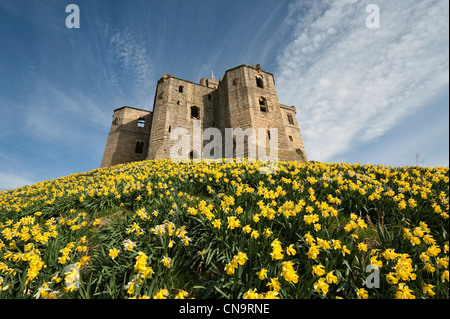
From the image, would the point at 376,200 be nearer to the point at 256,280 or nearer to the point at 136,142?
the point at 256,280

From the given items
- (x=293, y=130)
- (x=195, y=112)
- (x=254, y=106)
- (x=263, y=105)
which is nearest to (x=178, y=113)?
(x=195, y=112)

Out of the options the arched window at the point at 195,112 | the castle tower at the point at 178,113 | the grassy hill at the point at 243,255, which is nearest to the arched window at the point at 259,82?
the castle tower at the point at 178,113

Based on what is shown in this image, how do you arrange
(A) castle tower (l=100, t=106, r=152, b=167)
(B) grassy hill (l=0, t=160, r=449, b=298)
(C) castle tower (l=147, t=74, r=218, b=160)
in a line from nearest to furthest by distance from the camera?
(B) grassy hill (l=0, t=160, r=449, b=298)
(C) castle tower (l=147, t=74, r=218, b=160)
(A) castle tower (l=100, t=106, r=152, b=167)

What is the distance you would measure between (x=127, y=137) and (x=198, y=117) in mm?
10040

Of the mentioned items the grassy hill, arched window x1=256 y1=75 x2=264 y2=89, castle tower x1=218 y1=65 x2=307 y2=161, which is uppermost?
arched window x1=256 y1=75 x2=264 y2=89

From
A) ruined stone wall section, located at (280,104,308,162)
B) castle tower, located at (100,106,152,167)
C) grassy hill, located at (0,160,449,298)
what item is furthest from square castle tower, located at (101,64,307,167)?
grassy hill, located at (0,160,449,298)

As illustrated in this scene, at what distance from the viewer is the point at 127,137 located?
2262 cm

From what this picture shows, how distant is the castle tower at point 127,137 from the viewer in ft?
70.5

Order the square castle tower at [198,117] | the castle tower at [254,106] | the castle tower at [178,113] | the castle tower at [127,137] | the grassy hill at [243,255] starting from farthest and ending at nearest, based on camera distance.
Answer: the castle tower at [127,137]
the castle tower at [178,113]
the square castle tower at [198,117]
the castle tower at [254,106]
the grassy hill at [243,255]

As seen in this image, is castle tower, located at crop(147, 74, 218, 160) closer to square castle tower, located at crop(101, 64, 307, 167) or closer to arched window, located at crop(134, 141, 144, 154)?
square castle tower, located at crop(101, 64, 307, 167)

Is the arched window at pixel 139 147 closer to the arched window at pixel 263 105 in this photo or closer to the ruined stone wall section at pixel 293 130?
the arched window at pixel 263 105

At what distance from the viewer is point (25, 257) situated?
Answer: 6.80 ft

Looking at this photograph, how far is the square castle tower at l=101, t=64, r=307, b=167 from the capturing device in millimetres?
17062
